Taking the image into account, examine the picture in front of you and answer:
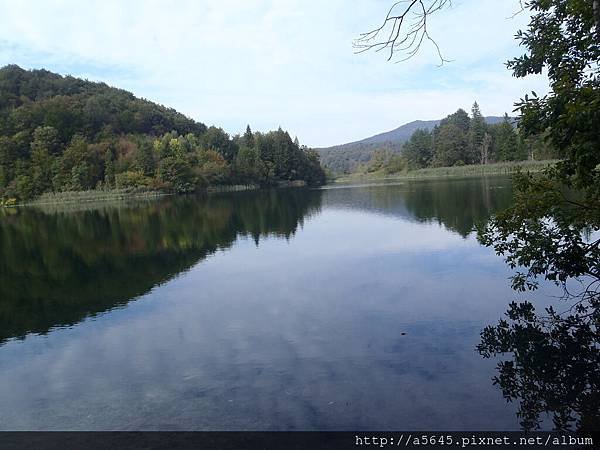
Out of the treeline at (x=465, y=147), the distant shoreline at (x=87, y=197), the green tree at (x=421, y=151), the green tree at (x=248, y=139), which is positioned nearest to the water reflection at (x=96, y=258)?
the distant shoreline at (x=87, y=197)

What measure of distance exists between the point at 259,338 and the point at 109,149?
86.7 m

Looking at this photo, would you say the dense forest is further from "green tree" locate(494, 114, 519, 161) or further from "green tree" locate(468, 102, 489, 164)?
"green tree" locate(494, 114, 519, 161)

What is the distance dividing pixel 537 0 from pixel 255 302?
934 cm

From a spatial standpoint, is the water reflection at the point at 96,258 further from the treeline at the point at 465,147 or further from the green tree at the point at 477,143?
the green tree at the point at 477,143

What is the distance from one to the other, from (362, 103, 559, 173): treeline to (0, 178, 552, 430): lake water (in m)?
69.2

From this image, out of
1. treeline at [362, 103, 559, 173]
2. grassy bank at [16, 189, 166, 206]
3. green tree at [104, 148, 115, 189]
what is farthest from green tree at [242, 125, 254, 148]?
treeline at [362, 103, 559, 173]

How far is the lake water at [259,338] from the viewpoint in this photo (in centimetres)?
646

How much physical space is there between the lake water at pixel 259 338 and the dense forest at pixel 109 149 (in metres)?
64.8

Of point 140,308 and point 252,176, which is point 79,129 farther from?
point 140,308

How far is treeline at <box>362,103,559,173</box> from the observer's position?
88500 mm

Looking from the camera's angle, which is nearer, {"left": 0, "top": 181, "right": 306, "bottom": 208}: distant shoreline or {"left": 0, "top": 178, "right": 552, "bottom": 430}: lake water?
{"left": 0, "top": 178, "right": 552, "bottom": 430}: lake water

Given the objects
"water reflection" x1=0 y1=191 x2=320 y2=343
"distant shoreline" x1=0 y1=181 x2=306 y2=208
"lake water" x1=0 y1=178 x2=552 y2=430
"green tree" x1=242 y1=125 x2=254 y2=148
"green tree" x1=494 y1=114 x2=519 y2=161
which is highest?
"green tree" x1=242 y1=125 x2=254 y2=148

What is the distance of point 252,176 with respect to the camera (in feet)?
A: 335

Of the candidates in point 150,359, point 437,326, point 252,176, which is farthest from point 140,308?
point 252,176
